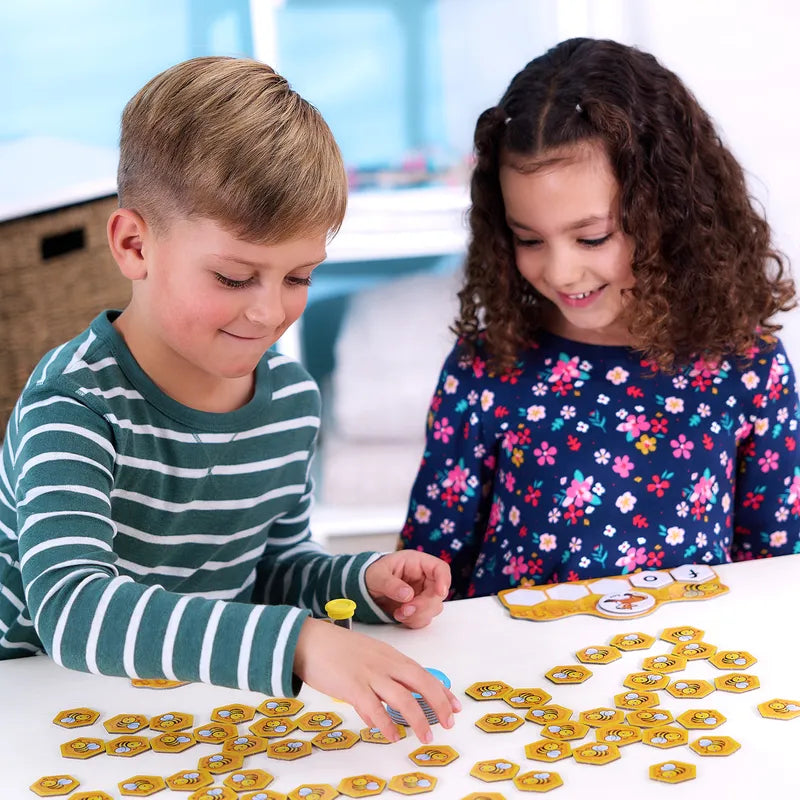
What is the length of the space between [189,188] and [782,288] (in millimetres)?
824

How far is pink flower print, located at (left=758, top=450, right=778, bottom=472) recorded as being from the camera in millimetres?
1326

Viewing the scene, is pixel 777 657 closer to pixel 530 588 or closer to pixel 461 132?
pixel 530 588

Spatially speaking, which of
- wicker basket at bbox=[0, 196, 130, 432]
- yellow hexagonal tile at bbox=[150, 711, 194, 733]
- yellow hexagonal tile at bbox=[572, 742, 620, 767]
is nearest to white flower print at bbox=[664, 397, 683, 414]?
yellow hexagonal tile at bbox=[572, 742, 620, 767]

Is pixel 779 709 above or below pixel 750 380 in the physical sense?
below

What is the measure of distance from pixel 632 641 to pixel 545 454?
41 cm

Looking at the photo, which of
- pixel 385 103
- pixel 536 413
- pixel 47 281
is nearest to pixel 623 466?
pixel 536 413

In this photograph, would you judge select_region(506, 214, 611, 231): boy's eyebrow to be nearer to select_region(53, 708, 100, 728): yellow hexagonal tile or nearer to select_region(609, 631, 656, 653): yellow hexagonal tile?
select_region(609, 631, 656, 653): yellow hexagonal tile

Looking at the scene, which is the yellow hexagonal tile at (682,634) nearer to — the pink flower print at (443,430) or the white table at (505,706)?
the white table at (505,706)

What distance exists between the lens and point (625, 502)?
1.29 m

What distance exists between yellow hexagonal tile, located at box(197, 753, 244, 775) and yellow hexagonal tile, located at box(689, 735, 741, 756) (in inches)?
12.8

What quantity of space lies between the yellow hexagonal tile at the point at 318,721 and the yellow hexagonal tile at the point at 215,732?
51 millimetres

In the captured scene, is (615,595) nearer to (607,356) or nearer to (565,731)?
(565,731)

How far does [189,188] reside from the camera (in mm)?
930

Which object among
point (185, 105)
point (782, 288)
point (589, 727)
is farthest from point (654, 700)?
point (782, 288)
